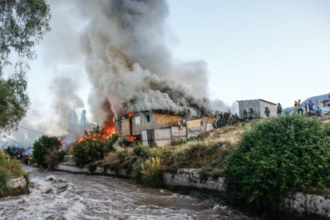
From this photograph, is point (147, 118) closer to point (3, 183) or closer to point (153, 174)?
point (153, 174)

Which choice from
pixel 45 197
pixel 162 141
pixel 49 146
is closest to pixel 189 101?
pixel 162 141

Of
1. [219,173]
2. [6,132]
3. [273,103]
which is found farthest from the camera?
[273,103]

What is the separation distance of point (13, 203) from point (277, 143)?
9.55 metres

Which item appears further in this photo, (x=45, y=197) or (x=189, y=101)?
(x=189, y=101)

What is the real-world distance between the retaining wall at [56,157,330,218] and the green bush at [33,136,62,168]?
47.0 ft

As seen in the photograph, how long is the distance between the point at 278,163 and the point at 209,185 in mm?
4350

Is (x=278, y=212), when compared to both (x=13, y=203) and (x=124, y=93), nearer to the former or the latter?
(x=13, y=203)

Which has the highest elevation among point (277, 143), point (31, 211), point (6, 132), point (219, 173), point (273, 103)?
point (273, 103)

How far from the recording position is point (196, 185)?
1230 cm

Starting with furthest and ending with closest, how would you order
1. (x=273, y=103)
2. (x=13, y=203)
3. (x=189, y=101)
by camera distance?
1. (x=189, y=101)
2. (x=273, y=103)
3. (x=13, y=203)

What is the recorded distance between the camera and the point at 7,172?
1073cm

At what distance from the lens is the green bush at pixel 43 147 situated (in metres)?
36.3

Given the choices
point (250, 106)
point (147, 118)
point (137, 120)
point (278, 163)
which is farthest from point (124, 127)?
point (278, 163)

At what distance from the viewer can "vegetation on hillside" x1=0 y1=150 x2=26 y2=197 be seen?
10281mm
